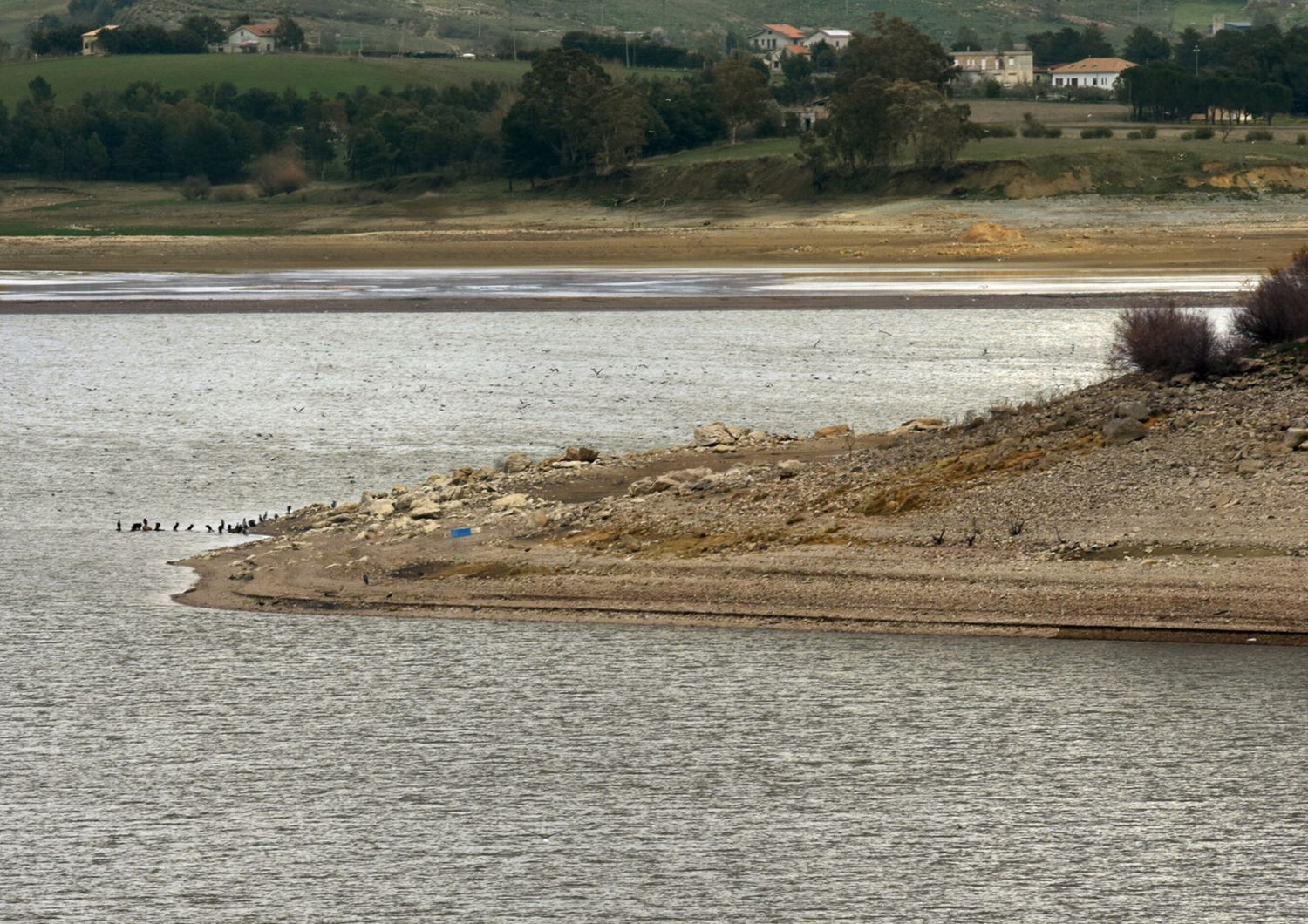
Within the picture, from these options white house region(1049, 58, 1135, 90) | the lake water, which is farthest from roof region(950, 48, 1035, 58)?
the lake water

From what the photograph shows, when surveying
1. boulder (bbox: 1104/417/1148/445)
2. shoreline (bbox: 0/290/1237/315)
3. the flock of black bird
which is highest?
boulder (bbox: 1104/417/1148/445)

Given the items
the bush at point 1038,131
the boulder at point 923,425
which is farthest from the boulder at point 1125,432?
the bush at point 1038,131

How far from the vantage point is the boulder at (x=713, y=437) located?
2189cm

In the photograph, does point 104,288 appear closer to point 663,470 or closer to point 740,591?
point 663,470

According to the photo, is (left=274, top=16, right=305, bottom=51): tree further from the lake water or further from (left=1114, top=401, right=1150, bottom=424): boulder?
(left=1114, top=401, right=1150, bottom=424): boulder

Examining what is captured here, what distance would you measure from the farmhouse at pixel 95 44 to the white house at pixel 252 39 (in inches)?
415

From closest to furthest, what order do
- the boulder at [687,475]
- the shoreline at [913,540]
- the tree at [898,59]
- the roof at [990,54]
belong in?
the shoreline at [913,540] → the boulder at [687,475] → the tree at [898,59] → the roof at [990,54]

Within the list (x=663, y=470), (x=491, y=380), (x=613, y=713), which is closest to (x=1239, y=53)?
(x=491, y=380)

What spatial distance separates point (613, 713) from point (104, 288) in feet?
151

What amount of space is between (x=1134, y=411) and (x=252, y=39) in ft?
579

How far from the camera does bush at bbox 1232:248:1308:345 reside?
19.5m

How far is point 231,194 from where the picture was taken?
102m

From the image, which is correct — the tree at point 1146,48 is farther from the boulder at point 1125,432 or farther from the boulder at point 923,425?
the boulder at point 1125,432

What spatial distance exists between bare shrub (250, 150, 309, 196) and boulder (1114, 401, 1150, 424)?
290 ft
